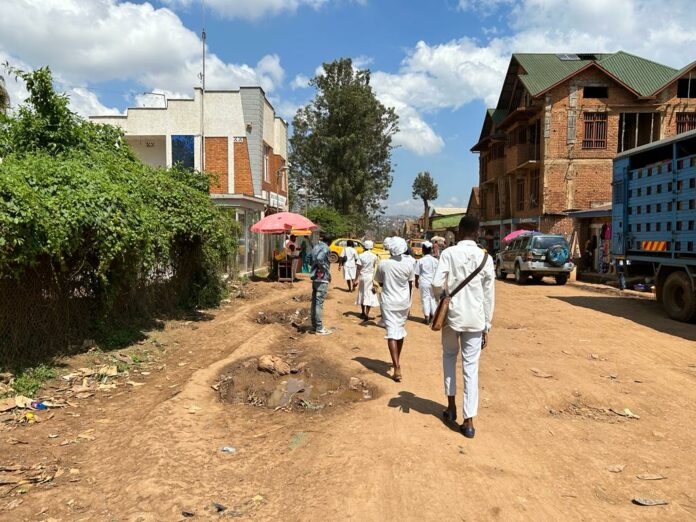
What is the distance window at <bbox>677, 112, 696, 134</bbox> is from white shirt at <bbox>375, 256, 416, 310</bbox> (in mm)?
27294

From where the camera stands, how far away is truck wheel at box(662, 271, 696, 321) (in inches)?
398

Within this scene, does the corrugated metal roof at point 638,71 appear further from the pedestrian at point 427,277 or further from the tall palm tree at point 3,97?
the tall palm tree at point 3,97

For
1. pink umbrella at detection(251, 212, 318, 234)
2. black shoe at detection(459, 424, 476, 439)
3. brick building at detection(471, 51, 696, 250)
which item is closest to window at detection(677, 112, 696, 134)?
brick building at detection(471, 51, 696, 250)

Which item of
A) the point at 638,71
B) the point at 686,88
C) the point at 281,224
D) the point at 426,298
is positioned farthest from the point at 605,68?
the point at 426,298

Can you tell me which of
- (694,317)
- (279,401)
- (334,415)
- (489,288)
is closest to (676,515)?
(489,288)

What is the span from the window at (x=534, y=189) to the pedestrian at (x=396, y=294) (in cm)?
2396

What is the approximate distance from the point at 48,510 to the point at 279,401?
8.85 feet

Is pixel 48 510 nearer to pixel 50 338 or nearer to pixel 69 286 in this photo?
pixel 50 338

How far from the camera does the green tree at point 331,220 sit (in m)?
38.7

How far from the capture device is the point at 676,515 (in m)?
3.19

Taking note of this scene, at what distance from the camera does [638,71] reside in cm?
2906

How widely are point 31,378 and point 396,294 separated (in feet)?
14.8

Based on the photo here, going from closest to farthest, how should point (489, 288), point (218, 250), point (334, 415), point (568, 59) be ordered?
1. point (489, 288)
2. point (334, 415)
3. point (218, 250)
4. point (568, 59)

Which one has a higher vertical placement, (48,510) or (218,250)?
(218,250)
